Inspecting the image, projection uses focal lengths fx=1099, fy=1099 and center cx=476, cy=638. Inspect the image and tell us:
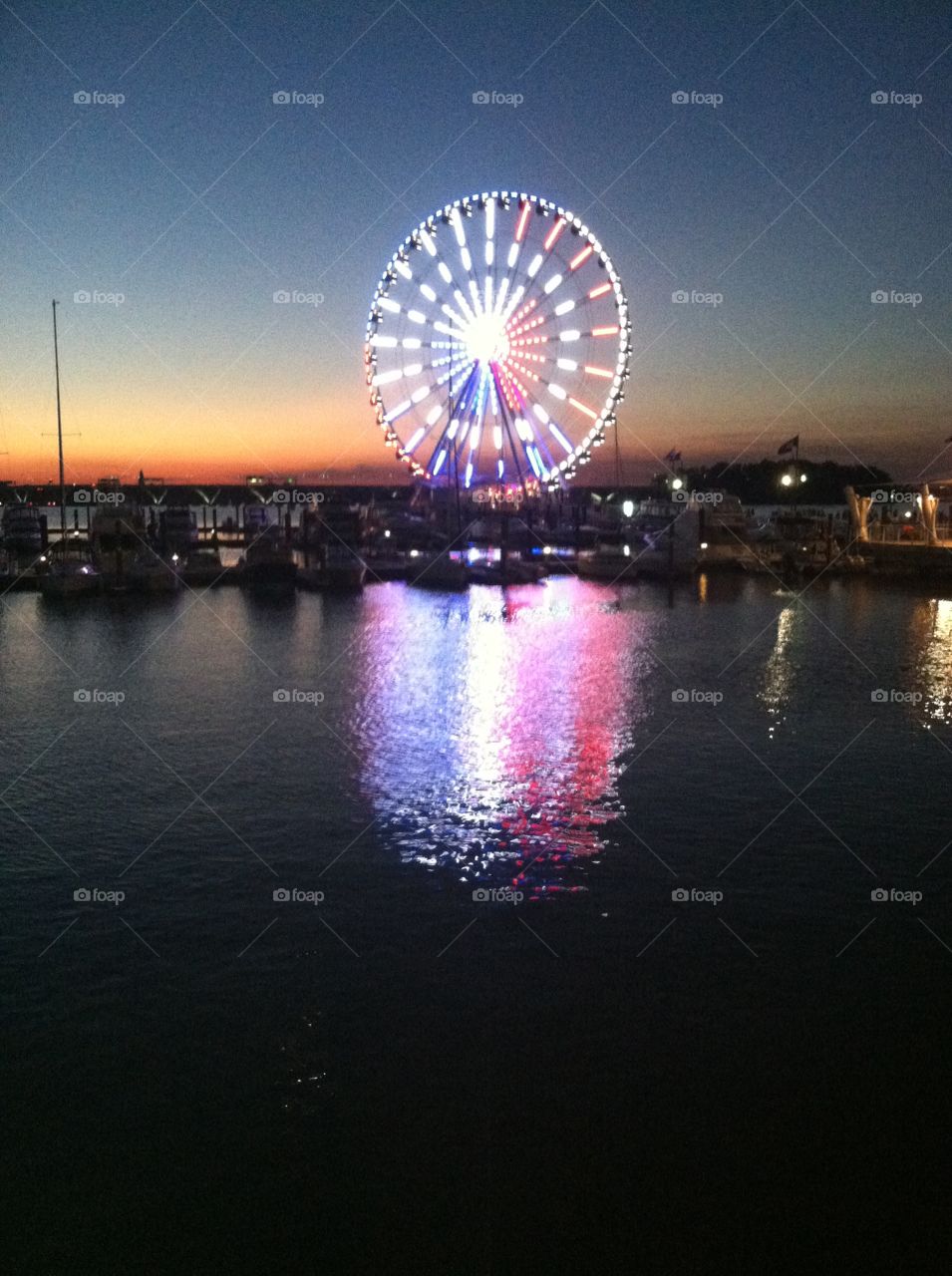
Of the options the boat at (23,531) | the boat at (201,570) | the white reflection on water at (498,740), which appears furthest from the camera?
the boat at (23,531)

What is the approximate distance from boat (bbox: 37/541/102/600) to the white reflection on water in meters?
11.5

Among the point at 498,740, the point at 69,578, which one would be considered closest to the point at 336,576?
the point at 69,578

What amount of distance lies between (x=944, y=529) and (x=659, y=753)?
36496 mm

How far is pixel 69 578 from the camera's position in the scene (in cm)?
3691

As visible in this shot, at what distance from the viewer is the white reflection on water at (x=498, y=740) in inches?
453

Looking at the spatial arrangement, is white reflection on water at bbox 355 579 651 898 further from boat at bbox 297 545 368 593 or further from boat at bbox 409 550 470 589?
boat at bbox 409 550 470 589

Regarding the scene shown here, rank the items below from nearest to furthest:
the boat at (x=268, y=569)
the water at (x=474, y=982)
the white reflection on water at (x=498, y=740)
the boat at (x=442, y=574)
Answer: the water at (x=474, y=982) < the white reflection on water at (x=498, y=740) < the boat at (x=268, y=569) < the boat at (x=442, y=574)

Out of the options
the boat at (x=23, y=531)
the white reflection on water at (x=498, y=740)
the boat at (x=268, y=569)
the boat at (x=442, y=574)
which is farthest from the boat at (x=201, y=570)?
the white reflection on water at (x=498, y=740)

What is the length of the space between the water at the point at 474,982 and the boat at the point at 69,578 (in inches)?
766

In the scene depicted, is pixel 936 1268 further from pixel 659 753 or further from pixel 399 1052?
pixel 659 753

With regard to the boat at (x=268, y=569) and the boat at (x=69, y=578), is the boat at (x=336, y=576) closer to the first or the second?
the boat at (x=268, y=569)

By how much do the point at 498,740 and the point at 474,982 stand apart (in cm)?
799

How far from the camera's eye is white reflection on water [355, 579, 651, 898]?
453 inches

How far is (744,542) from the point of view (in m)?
52.7
